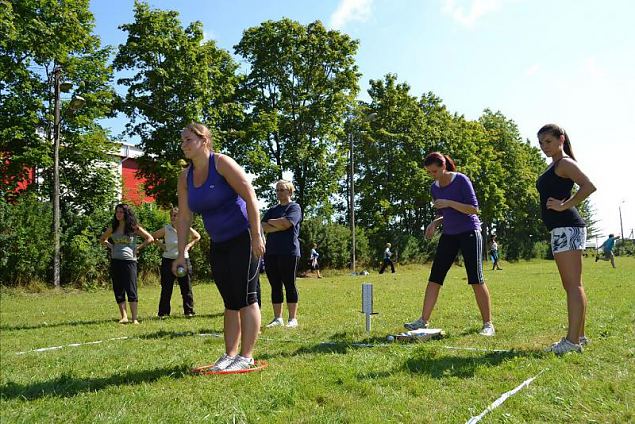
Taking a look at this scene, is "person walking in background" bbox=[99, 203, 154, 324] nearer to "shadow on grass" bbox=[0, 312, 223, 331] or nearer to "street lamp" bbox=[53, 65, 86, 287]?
"shadow on grass" bbox=[0, 312, 223, 331]

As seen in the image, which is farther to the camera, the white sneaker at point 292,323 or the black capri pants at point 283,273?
the black capri pants at point 283,273

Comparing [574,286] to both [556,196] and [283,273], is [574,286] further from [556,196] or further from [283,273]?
[283,273]

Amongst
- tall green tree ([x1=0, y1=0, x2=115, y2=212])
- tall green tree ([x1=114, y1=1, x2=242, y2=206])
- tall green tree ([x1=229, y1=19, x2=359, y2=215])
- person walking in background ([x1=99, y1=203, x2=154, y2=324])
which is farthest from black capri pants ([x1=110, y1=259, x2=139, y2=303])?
tall green tree ([x1=229, y1=19, x2=359, y2=215])

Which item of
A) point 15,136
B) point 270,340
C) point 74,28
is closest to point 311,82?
point 74,28

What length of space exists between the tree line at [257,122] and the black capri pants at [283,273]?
1480cm

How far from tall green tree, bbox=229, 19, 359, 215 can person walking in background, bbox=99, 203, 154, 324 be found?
22.6 meters

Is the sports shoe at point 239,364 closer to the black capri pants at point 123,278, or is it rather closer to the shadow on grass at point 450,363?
the shadow on grass at point 450,363

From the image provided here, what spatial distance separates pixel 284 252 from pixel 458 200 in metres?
2.45

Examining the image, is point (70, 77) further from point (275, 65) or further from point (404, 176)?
point (404, 176)

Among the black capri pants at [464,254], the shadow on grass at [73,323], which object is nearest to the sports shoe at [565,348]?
the black capri pants at [464,254]

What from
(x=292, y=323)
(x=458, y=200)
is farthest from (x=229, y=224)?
(x=292, y=323)

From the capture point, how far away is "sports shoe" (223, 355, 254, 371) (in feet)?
13.9

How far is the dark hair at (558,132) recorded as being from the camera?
4867 millimetres

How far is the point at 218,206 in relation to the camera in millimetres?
4355
